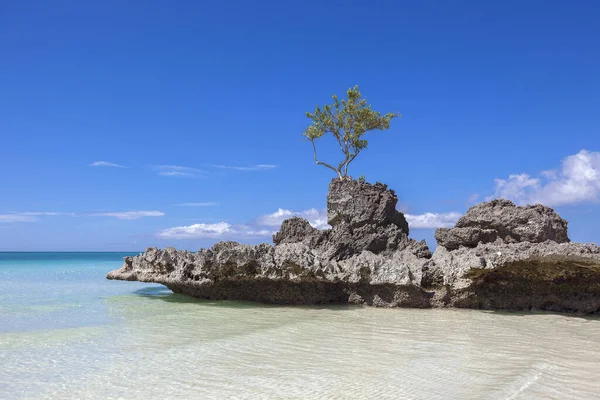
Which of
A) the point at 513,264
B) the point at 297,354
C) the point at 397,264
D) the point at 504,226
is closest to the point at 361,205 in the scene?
the point at 397,264

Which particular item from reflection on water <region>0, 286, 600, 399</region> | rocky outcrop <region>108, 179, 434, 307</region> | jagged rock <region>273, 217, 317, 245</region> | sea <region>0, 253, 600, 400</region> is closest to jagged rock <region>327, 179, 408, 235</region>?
rocky outcrop <region>108, 179, 434, 307</region>

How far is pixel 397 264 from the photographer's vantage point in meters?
10.5

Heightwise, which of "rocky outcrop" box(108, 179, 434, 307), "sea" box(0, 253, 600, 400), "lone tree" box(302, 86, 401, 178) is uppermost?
"lone tree" box(302, 86, 401, 178)

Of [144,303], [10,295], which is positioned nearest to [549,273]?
[144,303]

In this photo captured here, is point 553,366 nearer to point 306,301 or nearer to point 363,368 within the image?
point 363,368

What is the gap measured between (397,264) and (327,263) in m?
1.64

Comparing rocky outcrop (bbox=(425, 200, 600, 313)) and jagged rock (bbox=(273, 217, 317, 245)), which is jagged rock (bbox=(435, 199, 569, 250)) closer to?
rocky outcrop (bbox=(425, 200, 600, 313))

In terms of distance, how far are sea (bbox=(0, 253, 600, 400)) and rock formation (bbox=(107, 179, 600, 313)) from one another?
2.10 feet

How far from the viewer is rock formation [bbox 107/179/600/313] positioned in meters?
9.99

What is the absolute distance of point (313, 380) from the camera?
5.19m

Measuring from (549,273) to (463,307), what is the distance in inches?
80.3

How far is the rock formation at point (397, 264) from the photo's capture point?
9.99 meters

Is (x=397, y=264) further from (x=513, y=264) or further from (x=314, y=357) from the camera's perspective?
(x=314, y=357)

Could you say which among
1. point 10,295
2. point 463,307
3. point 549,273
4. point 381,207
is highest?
point 381,207
